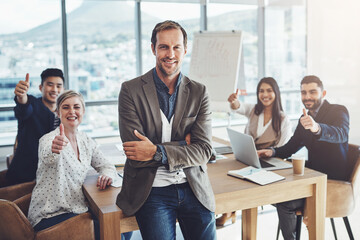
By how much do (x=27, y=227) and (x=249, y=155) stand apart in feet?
4.38

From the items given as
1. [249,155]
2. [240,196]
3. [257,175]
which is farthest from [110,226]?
[249,155]

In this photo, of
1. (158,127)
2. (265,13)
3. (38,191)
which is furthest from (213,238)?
(265,13)

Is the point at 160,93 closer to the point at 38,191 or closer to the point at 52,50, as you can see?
the point at 38,191

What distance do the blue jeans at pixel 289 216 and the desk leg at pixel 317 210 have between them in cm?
Answer: 22

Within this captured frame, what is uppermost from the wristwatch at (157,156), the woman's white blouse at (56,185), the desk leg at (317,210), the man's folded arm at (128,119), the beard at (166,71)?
the beard at (166,71)

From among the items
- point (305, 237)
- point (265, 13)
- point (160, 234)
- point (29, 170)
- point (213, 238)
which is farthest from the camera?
point (265, 13)

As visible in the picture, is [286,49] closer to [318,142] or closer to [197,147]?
[318,142]

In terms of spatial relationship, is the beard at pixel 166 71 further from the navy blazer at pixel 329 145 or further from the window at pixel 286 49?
the window at pixel 286 49

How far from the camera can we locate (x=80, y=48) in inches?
215

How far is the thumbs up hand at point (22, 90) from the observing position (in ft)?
8.17

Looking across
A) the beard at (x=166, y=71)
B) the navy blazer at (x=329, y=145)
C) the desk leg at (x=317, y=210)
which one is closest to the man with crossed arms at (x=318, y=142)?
the navy blazer at (x=329, y=145)

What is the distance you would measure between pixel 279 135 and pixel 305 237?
2.79 ft

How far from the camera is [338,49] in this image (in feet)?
15.0

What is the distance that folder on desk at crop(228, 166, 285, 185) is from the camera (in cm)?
205
